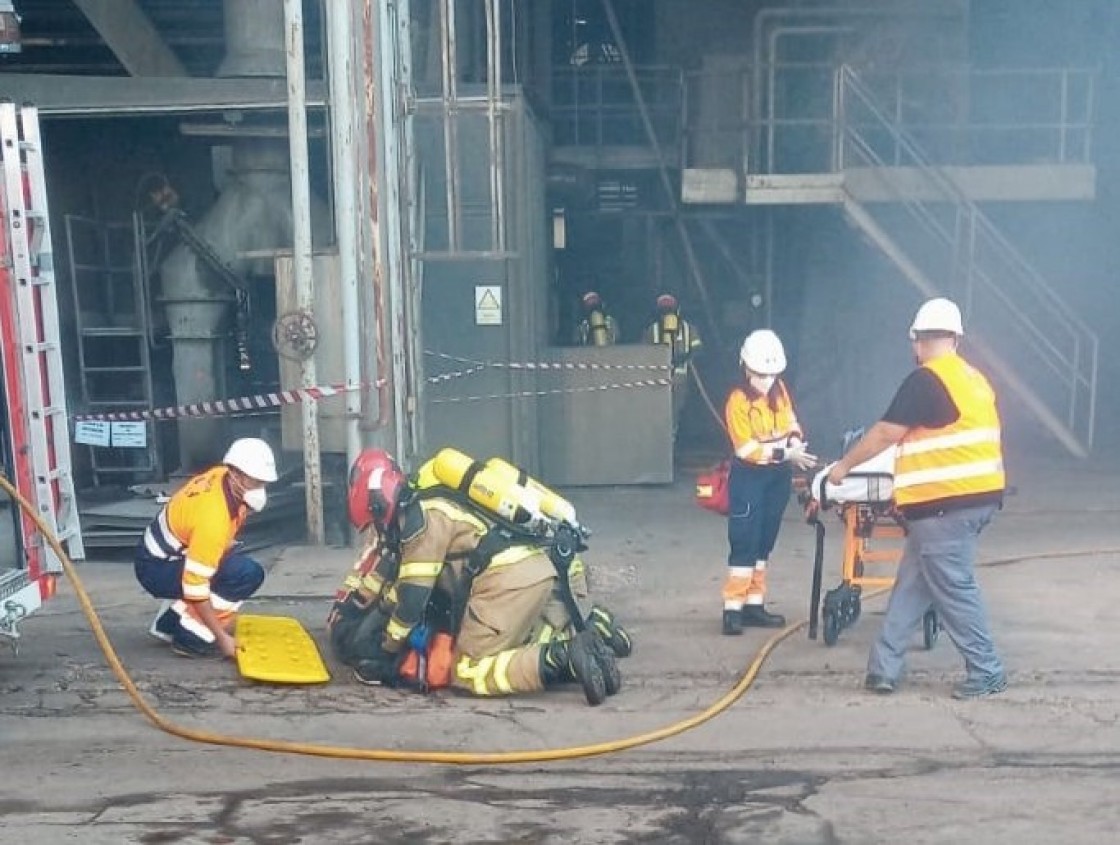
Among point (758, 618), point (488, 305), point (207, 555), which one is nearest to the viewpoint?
point (207, 555)

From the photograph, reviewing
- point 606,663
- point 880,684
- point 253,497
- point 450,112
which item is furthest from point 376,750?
point 450,112

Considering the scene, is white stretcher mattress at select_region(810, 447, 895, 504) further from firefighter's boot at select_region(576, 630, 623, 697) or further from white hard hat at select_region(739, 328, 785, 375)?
firefighter's boot at select_region(576, 630, 623, 697)

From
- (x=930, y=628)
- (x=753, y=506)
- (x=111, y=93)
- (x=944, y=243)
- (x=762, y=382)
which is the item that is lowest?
(x=930, y=628)

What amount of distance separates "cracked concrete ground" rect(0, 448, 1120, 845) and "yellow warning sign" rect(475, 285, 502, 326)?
3.24 metres

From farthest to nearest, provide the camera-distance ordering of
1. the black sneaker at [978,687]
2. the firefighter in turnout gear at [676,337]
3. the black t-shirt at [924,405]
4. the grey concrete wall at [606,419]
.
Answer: the firefighter in turnout gear at [676,337]
the grey concrete wall at [606,419]
the black sneaker at [978,687]
the black t-shirt at [924,405]

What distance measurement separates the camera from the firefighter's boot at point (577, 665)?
19.6ft

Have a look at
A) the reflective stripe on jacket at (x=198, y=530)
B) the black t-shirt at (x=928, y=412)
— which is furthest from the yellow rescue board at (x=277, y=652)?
the black t-shirt at (x=928, y=412)

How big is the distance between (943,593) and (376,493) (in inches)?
99.4

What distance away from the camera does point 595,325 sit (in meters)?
13.6

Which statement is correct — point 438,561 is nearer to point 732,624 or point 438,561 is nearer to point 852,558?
point 732,624

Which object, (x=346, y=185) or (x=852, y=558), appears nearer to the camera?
(x=852, y=558)

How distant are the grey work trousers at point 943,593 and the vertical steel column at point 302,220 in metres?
4.40

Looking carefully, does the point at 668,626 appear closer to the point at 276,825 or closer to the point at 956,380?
the point at 956,380

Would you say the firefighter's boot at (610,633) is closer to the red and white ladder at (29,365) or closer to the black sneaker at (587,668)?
the black sneaker at (587,668)
